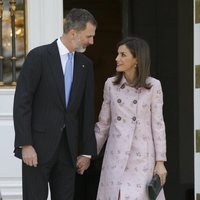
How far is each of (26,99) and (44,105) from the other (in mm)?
125

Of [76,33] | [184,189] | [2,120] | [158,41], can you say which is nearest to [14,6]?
[2,120]

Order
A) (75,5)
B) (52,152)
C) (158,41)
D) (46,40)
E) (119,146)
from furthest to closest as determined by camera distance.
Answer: (75,5) → (158,41) → (46,40) → (119,146) → (52,152)

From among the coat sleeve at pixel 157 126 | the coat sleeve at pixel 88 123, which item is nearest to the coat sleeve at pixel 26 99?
the coat sleeve at pixel 88 123

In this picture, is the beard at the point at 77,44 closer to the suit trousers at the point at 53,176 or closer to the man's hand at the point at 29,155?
the suit trousers at the point at 53,176

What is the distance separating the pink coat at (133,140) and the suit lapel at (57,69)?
44 cm

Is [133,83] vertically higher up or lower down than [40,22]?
lower down

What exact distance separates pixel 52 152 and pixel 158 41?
3.21 metres

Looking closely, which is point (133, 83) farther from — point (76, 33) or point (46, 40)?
point (46, 40)

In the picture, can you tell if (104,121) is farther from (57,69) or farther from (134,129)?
(57,69)

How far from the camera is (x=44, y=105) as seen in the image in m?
3.99

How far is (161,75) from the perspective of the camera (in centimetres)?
702

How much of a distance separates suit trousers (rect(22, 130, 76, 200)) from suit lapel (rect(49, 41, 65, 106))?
25 cm

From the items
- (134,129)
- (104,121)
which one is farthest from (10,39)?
(134,129)

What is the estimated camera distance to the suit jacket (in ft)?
12.9
